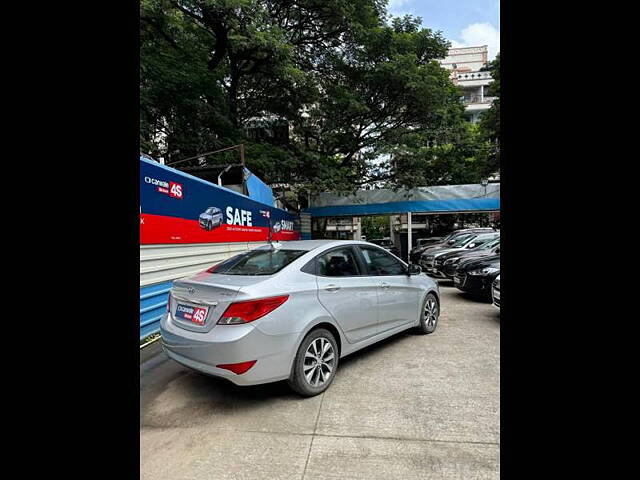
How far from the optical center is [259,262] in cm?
338

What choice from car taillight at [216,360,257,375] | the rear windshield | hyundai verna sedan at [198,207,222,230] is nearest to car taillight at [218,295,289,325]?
car taillight at [216,360,257,375]

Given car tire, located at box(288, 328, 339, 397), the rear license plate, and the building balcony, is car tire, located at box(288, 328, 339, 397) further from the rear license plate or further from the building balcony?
the building balcony

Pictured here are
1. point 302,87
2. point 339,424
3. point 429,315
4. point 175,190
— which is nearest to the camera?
point 339,424

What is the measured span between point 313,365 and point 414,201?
37.3 ft

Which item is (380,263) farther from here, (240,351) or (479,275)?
(479,275)

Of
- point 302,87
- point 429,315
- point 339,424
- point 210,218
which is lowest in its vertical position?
point 339,424

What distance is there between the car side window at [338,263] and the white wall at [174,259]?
2161 millimetres

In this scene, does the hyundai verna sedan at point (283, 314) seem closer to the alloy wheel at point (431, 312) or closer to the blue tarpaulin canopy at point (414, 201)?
the alloy wheel at point (431, 312)

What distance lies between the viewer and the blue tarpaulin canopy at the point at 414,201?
12859 millimetres

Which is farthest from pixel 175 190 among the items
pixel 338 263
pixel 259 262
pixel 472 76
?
pixel 472 76
